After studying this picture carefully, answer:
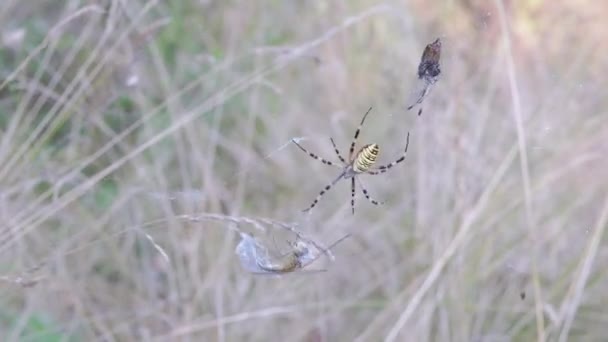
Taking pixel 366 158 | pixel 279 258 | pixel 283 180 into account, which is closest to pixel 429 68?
pixel 366 158

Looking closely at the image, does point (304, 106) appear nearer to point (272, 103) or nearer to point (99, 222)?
point (272, 103)

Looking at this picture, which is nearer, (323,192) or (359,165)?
(359,165)

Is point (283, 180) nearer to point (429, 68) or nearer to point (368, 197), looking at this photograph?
point (368, 197)

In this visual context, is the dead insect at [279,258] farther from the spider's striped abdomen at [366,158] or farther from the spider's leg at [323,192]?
the spider's leg at [323,192]

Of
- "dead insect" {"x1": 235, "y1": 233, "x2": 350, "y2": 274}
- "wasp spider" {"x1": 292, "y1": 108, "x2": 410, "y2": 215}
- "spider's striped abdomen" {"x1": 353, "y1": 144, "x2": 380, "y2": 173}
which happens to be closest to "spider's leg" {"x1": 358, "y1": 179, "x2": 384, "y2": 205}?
"wasp spider" {"x1": 292, "y1": 108, "x2": 410, "y2": 215}

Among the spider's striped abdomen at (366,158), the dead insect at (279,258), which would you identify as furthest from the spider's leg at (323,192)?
the dead insect at (279,258)

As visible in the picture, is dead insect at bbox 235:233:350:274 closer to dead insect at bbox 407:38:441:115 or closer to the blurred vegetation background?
the blurred vegetation background
